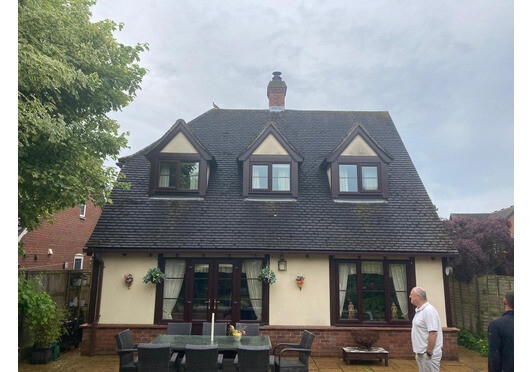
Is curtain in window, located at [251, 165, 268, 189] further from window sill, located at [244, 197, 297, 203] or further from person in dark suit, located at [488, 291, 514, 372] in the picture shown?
person in dark suit, located at [488, 291, 514, 372]

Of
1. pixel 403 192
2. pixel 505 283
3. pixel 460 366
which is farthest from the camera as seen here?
pixel 403 192

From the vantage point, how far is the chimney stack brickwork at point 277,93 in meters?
15.1

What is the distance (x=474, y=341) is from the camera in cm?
1059

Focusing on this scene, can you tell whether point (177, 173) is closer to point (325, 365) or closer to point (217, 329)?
point (217, 329)

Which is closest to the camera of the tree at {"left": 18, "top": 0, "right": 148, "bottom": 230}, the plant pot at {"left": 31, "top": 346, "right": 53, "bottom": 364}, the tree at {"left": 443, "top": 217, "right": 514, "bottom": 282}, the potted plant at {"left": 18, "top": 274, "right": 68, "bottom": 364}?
the tree at {"left": 18, "top": 0, "right": 148, "bottom": 230}

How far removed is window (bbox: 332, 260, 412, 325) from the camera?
32.9 feet

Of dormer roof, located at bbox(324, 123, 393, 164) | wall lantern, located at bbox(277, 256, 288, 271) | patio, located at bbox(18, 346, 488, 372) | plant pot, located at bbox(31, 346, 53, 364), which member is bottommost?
patio, located at bbox(18, 346, 488, 372)

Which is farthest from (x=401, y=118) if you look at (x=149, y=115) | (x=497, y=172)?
(x=149, y=115)

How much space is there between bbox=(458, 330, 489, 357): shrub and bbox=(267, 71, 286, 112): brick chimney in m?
10.8

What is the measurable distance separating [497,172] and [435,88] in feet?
11.6

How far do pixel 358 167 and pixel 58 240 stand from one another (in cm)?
1334

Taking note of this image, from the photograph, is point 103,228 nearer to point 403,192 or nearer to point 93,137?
point 93,137

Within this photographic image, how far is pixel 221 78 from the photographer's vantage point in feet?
39.3

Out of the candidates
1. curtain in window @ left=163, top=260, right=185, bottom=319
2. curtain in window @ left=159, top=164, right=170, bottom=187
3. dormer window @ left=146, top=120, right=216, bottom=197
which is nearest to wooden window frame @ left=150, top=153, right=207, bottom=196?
dormer window @ left=146, top=120, right=216, bottom=197
